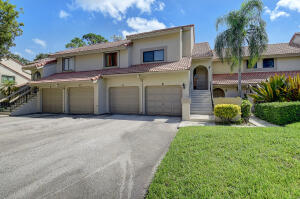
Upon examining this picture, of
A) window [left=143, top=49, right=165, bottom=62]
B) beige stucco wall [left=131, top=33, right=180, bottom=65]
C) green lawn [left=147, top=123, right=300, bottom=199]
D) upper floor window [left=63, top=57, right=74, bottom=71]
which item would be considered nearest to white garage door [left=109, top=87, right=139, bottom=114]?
beige stucco wall [left=131, top=33, right=180, bottom=65]

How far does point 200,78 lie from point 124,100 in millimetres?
9878

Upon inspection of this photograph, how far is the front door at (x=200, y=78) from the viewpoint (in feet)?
54.4

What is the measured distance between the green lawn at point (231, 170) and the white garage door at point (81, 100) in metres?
11.2

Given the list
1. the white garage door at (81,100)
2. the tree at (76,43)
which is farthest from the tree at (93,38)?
the white garage door at (81,100)

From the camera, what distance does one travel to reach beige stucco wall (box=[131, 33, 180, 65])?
1262cm

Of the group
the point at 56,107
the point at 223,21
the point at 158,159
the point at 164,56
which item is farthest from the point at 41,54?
the point at 158,159

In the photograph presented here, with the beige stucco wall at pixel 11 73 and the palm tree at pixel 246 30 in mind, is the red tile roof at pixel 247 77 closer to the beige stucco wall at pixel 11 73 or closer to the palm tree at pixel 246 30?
the palm tree at pixel 246 30

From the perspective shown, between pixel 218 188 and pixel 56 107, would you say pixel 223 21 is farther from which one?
pixel 56 107

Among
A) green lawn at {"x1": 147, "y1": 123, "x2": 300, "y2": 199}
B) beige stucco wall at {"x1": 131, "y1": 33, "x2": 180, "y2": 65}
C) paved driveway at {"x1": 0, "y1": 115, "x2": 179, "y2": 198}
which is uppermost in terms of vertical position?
beige stucco wall at {"x1": 131, "y1": 33, "x2": 180, "y2": 65}

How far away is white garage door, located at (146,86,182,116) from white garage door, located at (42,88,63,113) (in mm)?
9946

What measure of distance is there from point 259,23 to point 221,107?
32.7 feet

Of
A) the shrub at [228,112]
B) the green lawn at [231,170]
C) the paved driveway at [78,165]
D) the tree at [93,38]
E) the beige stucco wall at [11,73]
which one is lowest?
the paved driveway at [78,165]

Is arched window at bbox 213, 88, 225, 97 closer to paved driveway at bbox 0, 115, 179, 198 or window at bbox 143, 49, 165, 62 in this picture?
window at bbox 143, 49, 165, 62

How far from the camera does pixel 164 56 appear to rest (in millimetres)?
13047
